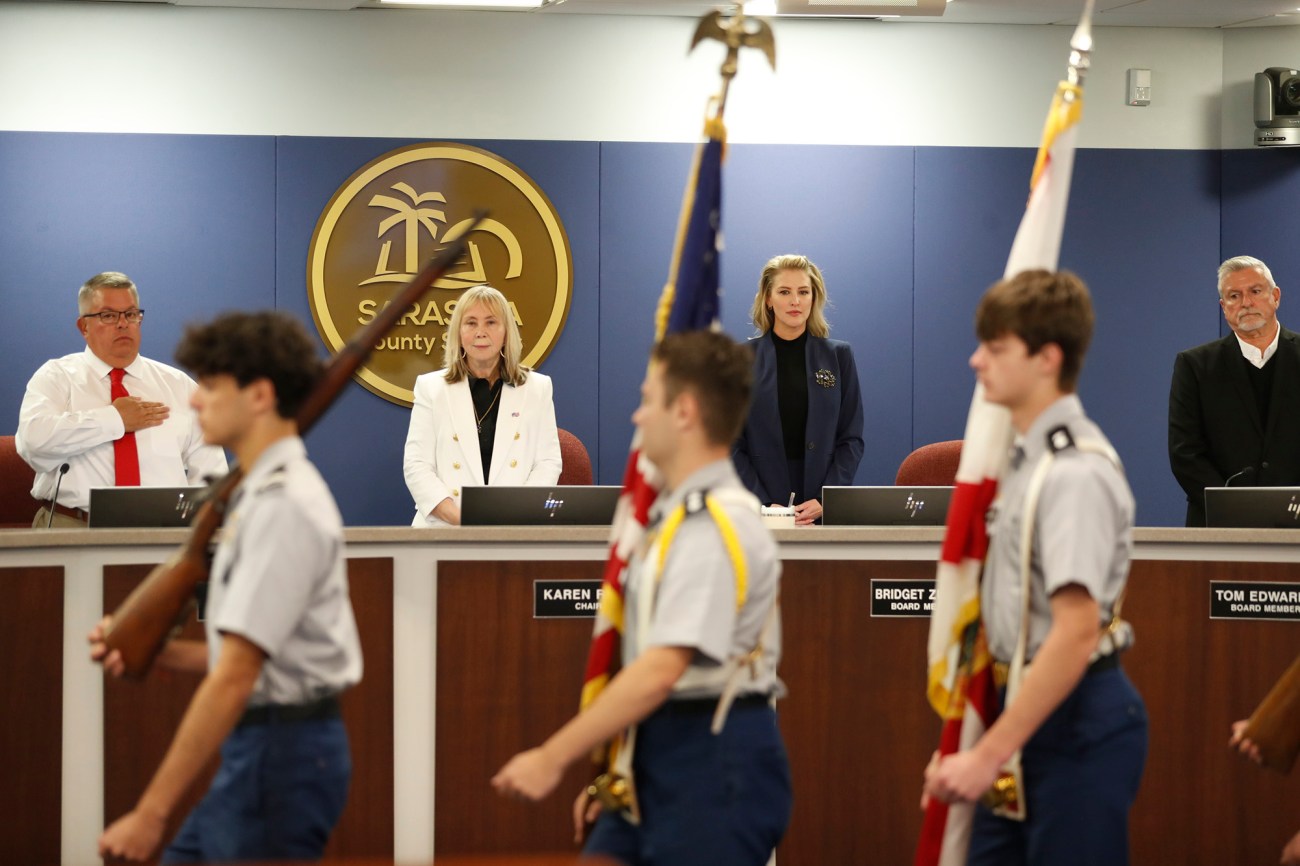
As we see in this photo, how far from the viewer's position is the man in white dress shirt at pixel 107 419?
464cm

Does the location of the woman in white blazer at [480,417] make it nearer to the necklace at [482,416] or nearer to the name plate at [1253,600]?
the necklace at [482,416]

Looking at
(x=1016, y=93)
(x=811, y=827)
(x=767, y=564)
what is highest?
(x=1016, y=93)

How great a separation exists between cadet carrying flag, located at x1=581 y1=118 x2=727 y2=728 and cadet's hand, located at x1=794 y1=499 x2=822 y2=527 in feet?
5.52

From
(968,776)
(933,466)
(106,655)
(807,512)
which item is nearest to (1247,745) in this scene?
(968,776)

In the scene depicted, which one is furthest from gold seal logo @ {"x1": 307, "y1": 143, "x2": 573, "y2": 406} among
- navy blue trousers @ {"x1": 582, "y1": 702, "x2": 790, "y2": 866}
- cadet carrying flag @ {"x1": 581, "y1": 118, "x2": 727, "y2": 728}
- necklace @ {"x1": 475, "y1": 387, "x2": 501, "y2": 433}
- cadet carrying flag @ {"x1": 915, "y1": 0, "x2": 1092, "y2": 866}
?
navy blue trousers @ {"x1": 582, "y1": 702, "x2": 790, "y2": 866}

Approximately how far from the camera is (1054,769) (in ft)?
7.38

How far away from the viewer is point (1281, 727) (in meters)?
2.38

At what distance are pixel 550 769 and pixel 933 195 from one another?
5042mm

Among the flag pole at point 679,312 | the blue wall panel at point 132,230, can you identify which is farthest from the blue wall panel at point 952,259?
the flag pole at point 679,312

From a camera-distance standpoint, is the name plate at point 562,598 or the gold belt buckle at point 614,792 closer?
the gold belt buckle at point 614,792

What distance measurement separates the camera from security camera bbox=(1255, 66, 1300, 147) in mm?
6375

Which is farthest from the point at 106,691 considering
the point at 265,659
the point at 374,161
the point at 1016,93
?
the point at 1016,93

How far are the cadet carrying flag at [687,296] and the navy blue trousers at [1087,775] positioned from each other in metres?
0.75

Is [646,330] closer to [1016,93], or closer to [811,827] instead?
[1016,93]
